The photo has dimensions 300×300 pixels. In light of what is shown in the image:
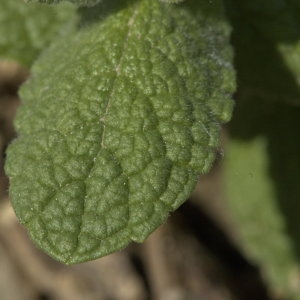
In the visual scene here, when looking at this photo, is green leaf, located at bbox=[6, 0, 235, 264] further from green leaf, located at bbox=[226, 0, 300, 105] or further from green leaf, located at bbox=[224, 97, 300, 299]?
green leaf, located at bbox=[224, 97, 300, 299]

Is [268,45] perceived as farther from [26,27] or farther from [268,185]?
[26,27]

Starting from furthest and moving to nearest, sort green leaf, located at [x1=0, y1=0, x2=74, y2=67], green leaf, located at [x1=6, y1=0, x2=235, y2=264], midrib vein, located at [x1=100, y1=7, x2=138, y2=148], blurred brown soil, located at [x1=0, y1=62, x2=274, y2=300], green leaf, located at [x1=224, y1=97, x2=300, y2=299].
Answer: blurred brown soil, located at [x1=0, y1=62, x2=274, y2=300] → green leaf, located at [x1=224, y1=97, x2=300, y2=299] → green leaf, located at [x1=0, y1=0, x2=74, y2=67] → midrib vein, located at [x1=100, y1=7, x2=138, y2=148] → green leaf, located at [x1=6, y1=0, x2=235, y2=264]

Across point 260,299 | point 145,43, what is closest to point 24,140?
point 145,43

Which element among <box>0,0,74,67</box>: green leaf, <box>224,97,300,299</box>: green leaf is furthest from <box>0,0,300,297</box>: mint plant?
<box>224,97,300,299</box>: green leaf

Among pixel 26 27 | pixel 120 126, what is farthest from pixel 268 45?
pixel 26 27

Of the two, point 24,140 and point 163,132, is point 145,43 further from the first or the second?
point 24,140

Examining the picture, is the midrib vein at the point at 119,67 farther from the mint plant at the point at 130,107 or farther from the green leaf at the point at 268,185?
the green leaf at the point at 268,185

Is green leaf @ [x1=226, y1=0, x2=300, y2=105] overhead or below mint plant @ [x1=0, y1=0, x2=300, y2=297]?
below
